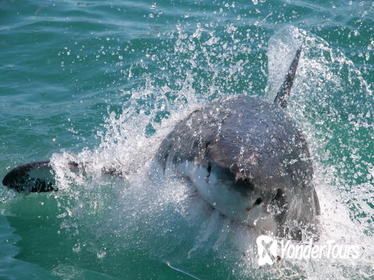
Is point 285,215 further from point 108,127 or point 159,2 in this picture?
point 159,2

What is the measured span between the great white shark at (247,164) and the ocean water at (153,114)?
193 mm

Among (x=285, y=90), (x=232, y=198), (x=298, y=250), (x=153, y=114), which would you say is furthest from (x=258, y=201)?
(x=153, y=114)

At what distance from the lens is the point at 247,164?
9.68ft

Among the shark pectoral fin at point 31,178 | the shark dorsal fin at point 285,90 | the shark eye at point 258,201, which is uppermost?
the shark eye at point 258,201

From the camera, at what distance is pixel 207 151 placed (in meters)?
3.14

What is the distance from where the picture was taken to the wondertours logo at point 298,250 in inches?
131

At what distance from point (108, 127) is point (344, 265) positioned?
3009 mm

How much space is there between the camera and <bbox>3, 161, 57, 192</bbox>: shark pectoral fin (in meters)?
4.37

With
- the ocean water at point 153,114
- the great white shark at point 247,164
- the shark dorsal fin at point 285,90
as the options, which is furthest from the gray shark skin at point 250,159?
the shark dorsal fin at point 285,90

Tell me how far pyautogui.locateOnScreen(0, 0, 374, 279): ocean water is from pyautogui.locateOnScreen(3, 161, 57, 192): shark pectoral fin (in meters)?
0.10

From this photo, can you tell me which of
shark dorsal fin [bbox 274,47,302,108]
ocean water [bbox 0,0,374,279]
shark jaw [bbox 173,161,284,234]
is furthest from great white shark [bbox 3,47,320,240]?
shark dorsal fin [bbox 274,47,302,108]

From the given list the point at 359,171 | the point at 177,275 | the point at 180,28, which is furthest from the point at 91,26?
the point at 177,275

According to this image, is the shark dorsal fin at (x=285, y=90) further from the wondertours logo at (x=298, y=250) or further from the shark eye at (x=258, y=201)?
the shark eye at (x=258, y=201)

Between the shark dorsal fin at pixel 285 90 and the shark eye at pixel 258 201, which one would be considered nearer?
the shark eye at pixel 258 201
